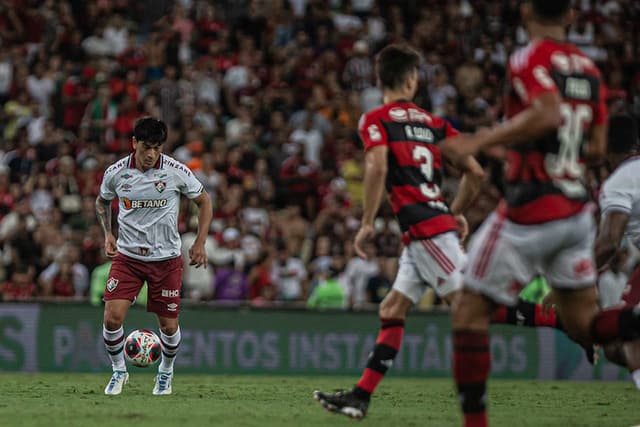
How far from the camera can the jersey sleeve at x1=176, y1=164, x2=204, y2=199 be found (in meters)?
10.8

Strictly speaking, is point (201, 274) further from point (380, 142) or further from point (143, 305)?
point (380, 142)

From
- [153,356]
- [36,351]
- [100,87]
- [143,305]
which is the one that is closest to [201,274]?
[143,305]

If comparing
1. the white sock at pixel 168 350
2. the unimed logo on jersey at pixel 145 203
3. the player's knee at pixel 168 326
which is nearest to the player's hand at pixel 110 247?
the unimed logo on jersey at pixel 145 203

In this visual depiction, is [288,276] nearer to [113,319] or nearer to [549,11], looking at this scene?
[113,319]

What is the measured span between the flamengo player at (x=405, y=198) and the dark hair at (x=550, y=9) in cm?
183

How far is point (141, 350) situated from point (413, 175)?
3804mm

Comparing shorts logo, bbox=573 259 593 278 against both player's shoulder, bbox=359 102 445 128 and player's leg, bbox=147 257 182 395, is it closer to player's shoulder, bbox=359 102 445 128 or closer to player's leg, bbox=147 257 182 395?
player's shoulder, bbox=359 102 445 128

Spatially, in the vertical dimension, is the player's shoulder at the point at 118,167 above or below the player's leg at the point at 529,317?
above

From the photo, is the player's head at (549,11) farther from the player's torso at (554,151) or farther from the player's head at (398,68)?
the player's head at (398,68)

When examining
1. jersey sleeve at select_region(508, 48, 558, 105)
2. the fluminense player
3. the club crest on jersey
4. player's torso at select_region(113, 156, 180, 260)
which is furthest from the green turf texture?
jersey sleeve at select_region(508, 48, 558, 105)

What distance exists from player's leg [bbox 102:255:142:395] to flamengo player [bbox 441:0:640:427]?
481 cm

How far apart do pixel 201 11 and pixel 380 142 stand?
16694 millimetres

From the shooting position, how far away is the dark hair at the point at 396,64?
28.0ft

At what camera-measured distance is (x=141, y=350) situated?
427 inches
